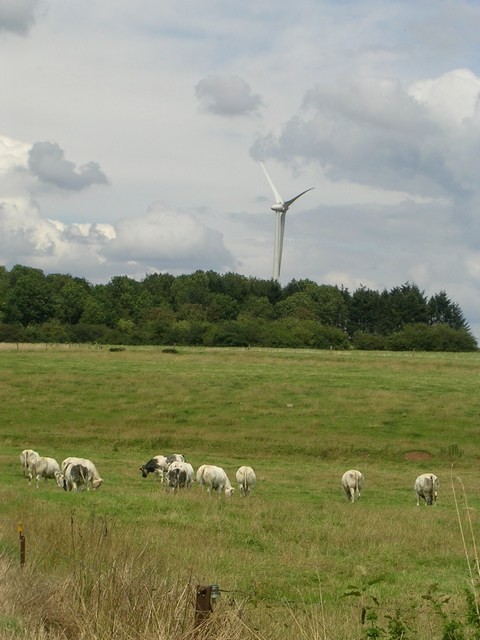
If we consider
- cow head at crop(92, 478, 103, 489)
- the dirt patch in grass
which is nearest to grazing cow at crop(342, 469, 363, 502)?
cow head at crop(92, 478, 103, 489)

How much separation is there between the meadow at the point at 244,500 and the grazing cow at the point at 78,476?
1.83 feet

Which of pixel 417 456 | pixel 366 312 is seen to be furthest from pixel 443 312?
pixel 417 456

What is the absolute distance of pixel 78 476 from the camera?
101 feet

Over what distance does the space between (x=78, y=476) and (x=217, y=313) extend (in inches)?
4779

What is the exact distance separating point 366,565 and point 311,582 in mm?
2018

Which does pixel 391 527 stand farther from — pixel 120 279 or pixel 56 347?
pixel 120 279

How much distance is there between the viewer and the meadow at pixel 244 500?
1048 centimetres

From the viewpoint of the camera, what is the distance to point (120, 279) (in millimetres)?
169750

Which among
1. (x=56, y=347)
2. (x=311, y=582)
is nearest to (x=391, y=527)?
(x=311, y=582)

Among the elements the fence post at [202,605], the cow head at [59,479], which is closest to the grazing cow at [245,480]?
the cow head at [59,479]

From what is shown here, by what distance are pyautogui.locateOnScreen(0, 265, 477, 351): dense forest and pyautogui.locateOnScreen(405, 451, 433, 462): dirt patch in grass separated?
2661 inches

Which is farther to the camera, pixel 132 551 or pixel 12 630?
pixel 132 551

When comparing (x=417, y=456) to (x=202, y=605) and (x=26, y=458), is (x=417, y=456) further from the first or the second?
(x=202, y=605)

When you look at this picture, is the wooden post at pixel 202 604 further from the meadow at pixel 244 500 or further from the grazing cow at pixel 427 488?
the grazing cow at pixel 427 488
